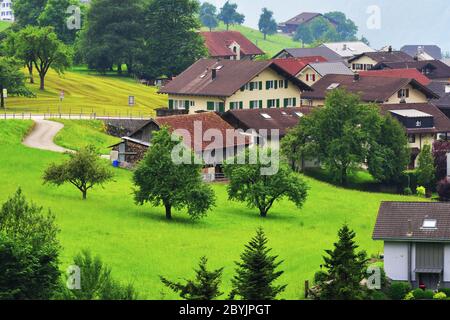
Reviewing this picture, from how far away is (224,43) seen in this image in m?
173

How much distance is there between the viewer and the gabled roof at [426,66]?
152750 mm

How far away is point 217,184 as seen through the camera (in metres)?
83.6

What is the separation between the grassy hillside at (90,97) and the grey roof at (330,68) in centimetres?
1985

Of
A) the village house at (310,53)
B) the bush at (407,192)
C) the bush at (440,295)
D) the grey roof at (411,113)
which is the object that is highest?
the village house at (310,53)

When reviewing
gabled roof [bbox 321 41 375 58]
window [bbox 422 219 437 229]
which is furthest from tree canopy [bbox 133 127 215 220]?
gabled roof [bbox 321 41 375 58]

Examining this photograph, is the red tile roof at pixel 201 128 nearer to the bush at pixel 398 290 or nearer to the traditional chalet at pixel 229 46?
the bush at pixel 398 290

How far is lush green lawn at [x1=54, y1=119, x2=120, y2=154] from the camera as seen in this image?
3528 inches

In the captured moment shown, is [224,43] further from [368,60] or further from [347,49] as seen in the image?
[347,49]

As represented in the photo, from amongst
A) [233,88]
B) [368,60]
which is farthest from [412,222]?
[368,60]

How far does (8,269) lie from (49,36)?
6716 centimetres

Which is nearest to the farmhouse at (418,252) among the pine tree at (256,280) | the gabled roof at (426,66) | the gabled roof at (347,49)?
the pine tree at (256,280)

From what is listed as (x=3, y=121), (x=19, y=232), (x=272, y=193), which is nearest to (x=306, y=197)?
(x=272, y=193)

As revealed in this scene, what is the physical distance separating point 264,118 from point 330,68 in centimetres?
4435

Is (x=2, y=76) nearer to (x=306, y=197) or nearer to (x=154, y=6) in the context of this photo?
(x=306, y=197)
